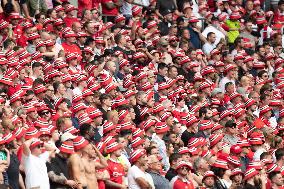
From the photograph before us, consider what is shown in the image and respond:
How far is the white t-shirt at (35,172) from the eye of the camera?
17.3 m

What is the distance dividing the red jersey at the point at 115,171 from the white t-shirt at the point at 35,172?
5.69 ft

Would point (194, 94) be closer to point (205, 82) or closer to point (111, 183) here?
point (205, 82)

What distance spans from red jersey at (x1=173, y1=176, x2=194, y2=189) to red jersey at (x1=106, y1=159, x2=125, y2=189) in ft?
2.87

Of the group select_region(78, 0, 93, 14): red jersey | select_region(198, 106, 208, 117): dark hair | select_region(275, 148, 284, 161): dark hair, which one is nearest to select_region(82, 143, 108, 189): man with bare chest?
select_region(275, 148, 284, 161): dark hair

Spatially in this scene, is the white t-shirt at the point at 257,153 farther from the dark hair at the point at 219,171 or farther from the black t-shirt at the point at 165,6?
the black t-shirt at the point at 165,6

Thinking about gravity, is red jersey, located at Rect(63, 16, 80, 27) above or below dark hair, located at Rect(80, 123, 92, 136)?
below

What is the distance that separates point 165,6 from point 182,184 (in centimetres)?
1290

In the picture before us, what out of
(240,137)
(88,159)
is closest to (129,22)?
(240,137)

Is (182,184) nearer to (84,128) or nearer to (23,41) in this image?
(84,128)

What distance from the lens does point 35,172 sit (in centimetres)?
1733

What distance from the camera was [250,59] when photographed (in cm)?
3042

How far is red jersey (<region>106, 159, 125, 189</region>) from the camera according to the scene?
18953mm

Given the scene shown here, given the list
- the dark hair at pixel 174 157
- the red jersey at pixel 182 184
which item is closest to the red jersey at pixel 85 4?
the dark hair at pixel 174 157

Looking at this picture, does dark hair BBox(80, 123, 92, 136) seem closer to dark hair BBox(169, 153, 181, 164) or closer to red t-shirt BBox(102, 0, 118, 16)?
dark hair BBox(169, 153, 181, 164)
